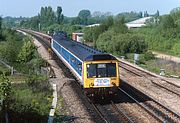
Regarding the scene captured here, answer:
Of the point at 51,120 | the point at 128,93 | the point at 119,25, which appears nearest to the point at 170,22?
the point at 119,25

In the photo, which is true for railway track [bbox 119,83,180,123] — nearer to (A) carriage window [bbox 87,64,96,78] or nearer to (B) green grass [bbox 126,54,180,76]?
(A) carriage window [bbox 87,64,96,78]

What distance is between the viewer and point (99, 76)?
795 inches

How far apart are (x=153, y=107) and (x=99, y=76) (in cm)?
299

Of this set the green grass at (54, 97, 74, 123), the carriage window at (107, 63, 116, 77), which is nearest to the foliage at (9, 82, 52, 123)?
the green grass at (54, 97, 74, 123)

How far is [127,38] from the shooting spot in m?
57.7

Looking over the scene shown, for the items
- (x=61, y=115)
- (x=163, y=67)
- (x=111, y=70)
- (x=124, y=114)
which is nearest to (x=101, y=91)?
(x=111, y=70)

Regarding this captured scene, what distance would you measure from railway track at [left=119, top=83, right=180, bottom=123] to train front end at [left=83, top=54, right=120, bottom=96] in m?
1.68

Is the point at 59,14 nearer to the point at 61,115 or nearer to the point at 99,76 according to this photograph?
the point at 99,76

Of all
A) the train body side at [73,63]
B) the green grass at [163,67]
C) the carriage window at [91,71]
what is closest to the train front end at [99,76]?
the carriage window at [91,71]

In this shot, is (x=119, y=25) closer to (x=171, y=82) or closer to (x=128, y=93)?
(x=171, y=82)

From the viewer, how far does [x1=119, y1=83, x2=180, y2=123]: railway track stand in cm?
1721

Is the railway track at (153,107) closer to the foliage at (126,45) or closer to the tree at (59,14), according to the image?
the foliage at (126,45)

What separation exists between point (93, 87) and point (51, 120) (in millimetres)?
3840

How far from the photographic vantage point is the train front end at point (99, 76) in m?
20.2
